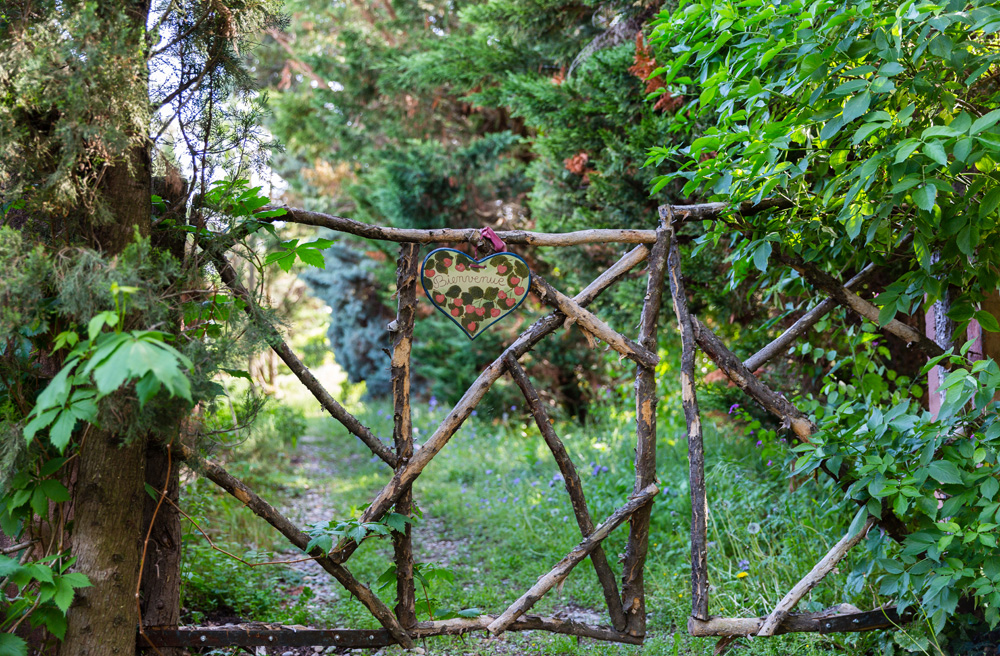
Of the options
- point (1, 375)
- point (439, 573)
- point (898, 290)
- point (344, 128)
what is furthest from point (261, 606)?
point (344, 128)

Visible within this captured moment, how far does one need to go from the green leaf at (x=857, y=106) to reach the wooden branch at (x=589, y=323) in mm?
921

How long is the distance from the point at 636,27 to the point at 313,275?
7.01m

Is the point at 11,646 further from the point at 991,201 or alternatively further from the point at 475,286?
the point at 991,201

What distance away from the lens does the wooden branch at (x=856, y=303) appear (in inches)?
99.5

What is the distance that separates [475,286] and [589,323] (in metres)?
0.40

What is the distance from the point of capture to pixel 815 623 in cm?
231

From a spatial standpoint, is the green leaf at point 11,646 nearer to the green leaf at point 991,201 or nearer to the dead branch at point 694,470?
the dead branch at point 694,470

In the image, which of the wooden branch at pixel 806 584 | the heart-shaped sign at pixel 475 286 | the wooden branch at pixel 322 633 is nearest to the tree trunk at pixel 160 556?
the wooden branch at pixel 322 633

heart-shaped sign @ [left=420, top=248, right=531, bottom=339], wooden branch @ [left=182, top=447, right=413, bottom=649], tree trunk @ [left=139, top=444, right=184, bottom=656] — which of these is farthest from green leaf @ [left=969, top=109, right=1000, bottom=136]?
tree trunk @ [left=139, top=444, right=184, bottom=656]

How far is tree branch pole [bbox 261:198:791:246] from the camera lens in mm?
2109

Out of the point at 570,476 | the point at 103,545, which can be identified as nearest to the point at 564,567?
the point at 570,476

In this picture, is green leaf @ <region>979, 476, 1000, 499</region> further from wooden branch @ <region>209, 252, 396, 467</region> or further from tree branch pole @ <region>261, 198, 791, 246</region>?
wooden branch @ <region>209, 252, 396, 467</region>

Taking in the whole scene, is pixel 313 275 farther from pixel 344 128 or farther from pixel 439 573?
pixel 439 573

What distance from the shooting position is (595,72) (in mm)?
4418
